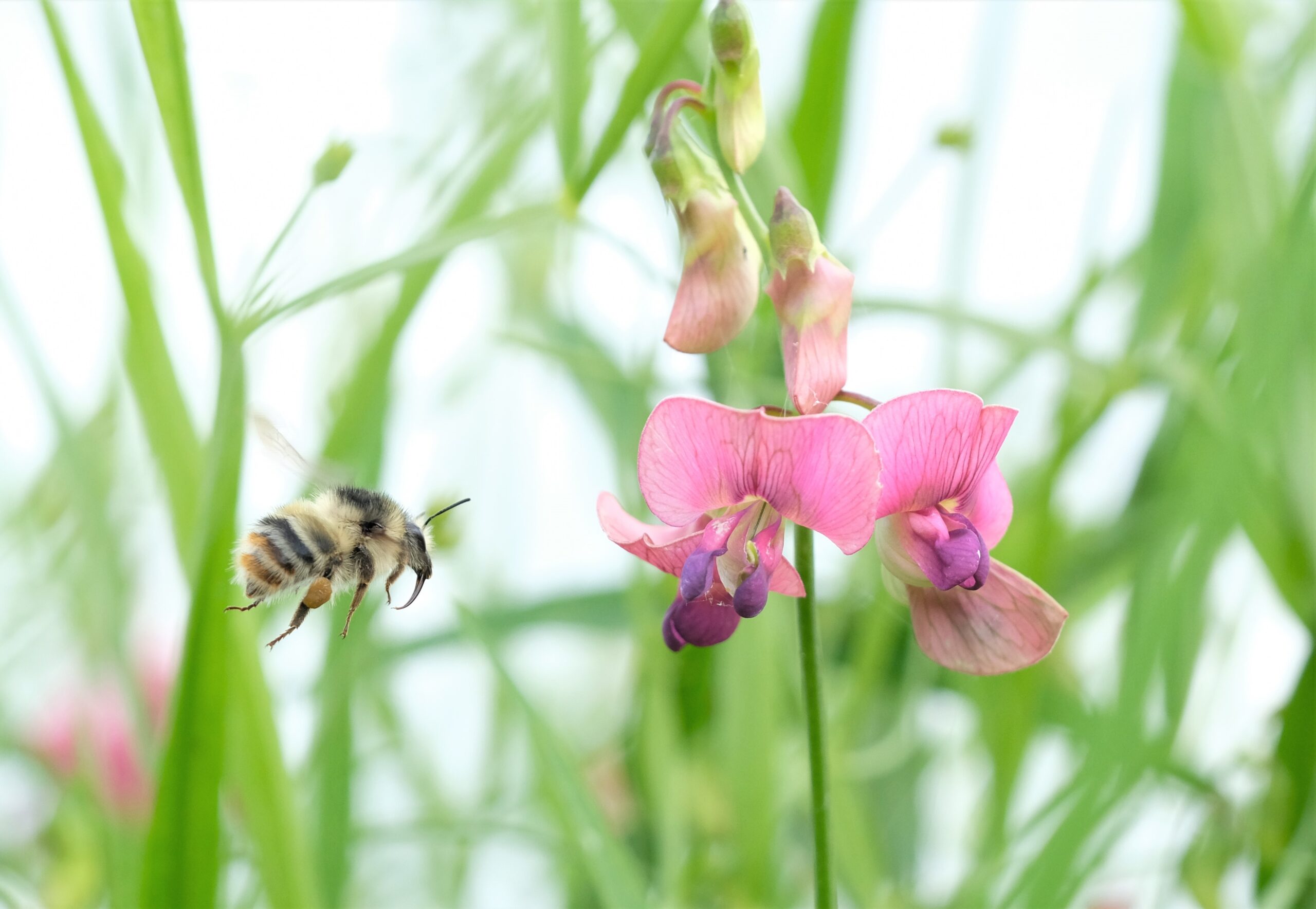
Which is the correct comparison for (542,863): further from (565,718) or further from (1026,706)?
(1026,706)

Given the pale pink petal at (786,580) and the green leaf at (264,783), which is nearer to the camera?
the pale pink petal at (786,580)

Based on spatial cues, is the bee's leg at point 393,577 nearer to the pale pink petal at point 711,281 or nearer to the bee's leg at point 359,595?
the bee's leg at point 359,595

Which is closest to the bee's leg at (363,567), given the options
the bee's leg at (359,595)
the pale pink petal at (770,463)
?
the bee's leg at (359,595)

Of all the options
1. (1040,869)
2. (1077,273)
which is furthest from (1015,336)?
(1040,869)

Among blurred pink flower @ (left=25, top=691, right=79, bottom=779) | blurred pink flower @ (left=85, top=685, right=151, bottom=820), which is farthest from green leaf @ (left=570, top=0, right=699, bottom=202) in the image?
blurred pink flower @ (left=25, top=691, right=79, bottom=779)

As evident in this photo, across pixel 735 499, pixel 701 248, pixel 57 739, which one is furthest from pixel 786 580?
pixel 57 739

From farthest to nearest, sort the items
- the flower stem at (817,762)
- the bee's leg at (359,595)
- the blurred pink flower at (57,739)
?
the blurred pink flower at (57,739) < the bee's leg at (359,595) < the flower stem at (817,762)

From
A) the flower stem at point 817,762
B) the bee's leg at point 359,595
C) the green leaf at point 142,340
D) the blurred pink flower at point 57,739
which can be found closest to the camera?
the flower stem at point 817,762

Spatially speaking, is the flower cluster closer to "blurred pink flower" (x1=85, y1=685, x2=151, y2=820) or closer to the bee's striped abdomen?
the bee's striped abdomen
